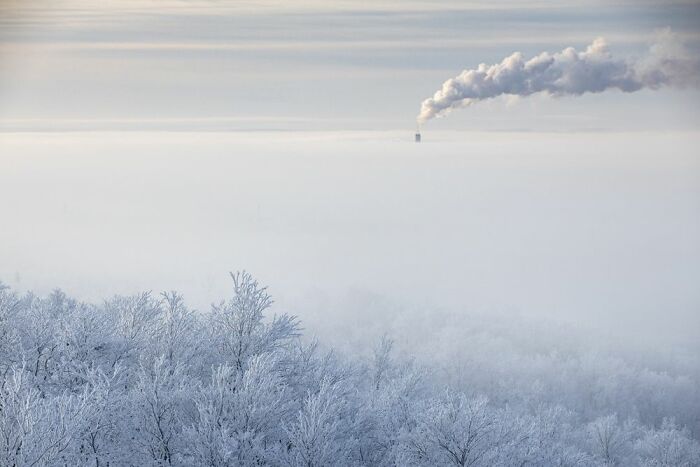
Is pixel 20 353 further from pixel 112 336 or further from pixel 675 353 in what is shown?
pixel 675 353

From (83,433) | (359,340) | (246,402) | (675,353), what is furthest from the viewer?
(675,353)

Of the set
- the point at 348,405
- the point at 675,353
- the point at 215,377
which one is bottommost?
the point at 675,353

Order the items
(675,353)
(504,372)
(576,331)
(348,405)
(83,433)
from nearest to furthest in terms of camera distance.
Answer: (83,433) → (348,405) → (504,372) → (675,353) → (576,331)

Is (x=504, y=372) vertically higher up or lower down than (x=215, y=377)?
lower down

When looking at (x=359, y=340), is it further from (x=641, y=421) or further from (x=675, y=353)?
(x=675, y=353)

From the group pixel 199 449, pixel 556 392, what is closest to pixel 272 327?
pixel 199 449

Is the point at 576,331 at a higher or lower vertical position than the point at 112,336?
lower

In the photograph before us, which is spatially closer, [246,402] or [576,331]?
[246,402]

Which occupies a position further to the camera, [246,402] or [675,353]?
[675,353]

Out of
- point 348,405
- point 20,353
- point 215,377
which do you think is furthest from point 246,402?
point 20,353
